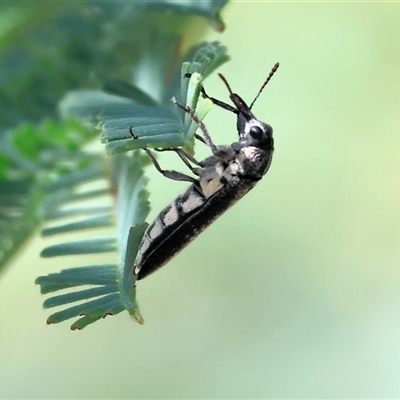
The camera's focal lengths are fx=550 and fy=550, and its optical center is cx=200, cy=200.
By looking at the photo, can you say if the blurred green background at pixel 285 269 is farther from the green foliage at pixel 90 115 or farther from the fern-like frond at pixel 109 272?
the fern-like frond at pixel 109 272

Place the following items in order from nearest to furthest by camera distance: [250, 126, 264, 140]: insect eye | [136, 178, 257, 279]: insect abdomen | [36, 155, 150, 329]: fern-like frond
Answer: [36, 155, 150, 329]: fern-like frond, [136, 178, 257, 279]: insect abdomen, [250, 126, 264, 140]: insect eye

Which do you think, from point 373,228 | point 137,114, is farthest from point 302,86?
point 137,114

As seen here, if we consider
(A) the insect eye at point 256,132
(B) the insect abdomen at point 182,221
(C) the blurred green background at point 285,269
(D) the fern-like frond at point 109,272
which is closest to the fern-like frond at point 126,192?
(D) the fern-like frond at point 109,272

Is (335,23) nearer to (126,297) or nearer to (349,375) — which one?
(349,375)

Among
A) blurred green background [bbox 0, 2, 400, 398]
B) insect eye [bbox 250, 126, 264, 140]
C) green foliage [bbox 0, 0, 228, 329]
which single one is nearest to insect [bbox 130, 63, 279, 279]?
insect eye [bbox 250, 126, 264, 140]

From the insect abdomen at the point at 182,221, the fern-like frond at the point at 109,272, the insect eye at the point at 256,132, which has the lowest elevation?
the fern-like frond at the point at 109,272

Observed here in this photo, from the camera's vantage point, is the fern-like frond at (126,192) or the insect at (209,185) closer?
the fern-like frond at (126,192)

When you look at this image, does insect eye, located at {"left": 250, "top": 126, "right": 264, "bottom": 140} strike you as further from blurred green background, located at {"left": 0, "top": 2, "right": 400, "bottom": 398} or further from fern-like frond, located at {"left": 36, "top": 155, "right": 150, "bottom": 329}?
blurred green background, located at {"left": 0, "top": 2, "right": 400, "bottom": 398}

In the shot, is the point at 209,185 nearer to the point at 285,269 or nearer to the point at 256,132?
the point at 256,132

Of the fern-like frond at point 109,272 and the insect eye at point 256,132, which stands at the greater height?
the insect eye at point 256,132
